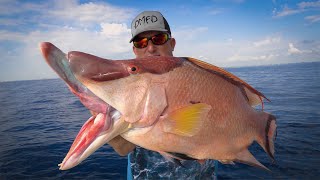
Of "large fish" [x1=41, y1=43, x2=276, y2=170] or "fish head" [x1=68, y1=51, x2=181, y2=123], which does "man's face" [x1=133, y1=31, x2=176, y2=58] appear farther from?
"fish head" [x1=68, y1=51, x2=181, y2=123]

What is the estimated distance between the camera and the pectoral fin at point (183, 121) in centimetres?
173

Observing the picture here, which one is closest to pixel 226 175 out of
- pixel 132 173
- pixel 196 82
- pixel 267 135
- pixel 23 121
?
pixel 132 173

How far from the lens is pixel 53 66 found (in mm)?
1579

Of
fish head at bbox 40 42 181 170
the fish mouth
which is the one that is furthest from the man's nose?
the fish mouth

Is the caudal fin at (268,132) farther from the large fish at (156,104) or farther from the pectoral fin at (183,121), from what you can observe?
the pectoral fin at (183,121)

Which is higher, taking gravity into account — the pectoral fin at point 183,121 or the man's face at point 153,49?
the man's face at point 153,49

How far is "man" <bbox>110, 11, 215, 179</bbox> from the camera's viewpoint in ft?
11.3

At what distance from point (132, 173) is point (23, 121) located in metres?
19.1

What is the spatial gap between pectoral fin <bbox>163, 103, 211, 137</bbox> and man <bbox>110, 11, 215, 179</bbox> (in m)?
0.87

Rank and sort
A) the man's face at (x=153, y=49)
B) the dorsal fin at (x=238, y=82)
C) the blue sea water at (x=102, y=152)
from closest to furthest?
the dorsal fin at (x=238, y=82), the man's face at (x=153, y=49), the blue sea water at (x=102, y=152)

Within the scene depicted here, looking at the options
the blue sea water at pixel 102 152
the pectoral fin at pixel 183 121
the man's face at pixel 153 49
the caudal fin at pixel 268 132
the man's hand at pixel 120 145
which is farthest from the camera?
the blue sea water at pixel 102 152

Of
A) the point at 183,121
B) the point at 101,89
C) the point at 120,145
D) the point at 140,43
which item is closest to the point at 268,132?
the point at 183,121

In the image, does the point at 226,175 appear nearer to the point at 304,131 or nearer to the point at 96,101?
the point at 304,131

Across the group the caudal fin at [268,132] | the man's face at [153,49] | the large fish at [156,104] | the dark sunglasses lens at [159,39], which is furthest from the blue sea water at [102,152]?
the large fish at [156,104]
